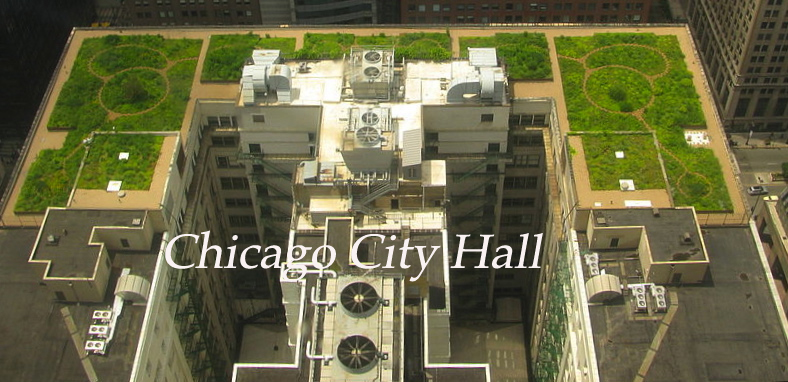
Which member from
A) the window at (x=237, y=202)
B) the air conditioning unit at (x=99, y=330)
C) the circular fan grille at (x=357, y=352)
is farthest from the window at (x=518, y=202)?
the air conditioning unit at (x=99, y=330)

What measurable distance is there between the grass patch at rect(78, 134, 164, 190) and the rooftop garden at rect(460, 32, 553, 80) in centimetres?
5360

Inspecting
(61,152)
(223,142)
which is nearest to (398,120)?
(223,142)

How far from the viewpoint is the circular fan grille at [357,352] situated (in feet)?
344

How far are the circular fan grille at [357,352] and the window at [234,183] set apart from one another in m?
50.6

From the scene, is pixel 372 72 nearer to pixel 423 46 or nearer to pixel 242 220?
pixel 423 46

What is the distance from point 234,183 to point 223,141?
28.6 ft

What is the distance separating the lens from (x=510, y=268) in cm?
16212

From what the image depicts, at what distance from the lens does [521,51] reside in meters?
146

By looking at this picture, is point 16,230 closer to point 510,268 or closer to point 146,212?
point 146,212

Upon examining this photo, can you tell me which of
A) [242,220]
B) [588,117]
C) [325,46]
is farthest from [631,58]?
[242,220]

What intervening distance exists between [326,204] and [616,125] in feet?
149

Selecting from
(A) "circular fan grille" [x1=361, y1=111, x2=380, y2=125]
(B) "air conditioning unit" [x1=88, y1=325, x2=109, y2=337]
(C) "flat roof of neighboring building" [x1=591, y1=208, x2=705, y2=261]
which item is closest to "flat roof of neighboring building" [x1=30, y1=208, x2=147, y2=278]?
(B) "air conditioning unit" [x1=88, y1=325, x2=109, y2=337]

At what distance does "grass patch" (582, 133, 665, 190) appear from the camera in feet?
411

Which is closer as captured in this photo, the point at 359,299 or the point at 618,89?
the point at 359,299
